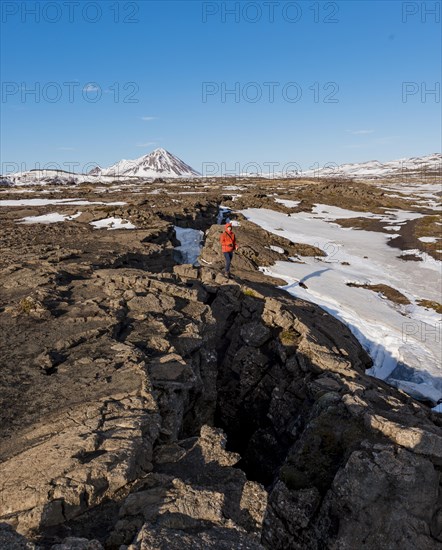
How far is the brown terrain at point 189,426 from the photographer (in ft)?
21.2

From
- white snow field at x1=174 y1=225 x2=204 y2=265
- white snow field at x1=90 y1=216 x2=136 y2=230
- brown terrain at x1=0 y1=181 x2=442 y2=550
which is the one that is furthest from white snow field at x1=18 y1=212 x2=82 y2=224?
brown terrain at x1=0 y1=181 x2=442 y2=550

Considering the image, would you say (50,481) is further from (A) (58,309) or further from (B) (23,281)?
(B) (23,281)

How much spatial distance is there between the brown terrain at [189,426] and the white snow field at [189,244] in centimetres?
1207

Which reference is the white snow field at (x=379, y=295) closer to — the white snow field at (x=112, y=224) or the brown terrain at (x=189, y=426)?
the brown terrain at (x=189, y=426)

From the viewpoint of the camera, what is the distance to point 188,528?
239 inches

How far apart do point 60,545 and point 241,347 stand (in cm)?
1304

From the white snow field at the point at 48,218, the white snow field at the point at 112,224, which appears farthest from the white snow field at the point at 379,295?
the white snow field at the point at 48,218

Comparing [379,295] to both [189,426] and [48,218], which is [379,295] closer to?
[189,426]

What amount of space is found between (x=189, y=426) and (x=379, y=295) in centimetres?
2043

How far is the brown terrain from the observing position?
6.46 meters

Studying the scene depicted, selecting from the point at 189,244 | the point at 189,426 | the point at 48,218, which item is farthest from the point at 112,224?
the point at 189,426

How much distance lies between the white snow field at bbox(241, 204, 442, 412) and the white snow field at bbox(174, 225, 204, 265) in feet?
22.5

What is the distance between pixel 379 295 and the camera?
1127 inches

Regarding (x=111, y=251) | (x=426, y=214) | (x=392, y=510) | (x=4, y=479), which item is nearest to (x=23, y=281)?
(x=111, y=251)
